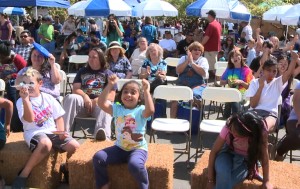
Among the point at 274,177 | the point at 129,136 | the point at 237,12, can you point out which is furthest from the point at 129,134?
the point at 237,12

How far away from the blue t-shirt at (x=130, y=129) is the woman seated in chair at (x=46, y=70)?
177cm

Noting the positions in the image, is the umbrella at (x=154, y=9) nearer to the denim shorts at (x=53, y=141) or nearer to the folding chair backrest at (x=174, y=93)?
the folding chair backrest at (x=174, y=93)

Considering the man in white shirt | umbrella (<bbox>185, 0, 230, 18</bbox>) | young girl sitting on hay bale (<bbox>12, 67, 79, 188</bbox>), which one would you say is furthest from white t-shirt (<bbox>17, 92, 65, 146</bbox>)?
umbrella (<bbox>185, 0, 230, 18</bbox>)

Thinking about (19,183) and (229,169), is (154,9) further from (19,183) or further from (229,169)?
(229,169)

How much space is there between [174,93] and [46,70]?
5.87 ft

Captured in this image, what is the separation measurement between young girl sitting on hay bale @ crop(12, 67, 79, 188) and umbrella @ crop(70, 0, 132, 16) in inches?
262

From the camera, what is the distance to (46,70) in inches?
217

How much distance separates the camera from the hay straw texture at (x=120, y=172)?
3.85 meters

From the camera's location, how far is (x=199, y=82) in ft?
21.8

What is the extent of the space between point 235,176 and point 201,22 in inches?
810

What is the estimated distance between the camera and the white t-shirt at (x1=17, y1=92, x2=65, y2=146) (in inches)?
161

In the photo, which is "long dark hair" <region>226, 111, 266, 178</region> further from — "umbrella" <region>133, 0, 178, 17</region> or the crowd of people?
"umbrella" <region>133, 0, 178, 17</region>

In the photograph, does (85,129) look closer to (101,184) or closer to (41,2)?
(101,184)

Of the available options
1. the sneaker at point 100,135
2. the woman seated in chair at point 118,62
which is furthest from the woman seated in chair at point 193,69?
the sneaker at point 100,135
